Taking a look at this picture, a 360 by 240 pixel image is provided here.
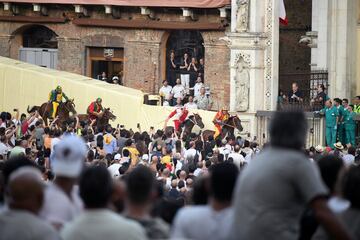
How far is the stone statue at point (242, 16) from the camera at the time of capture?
3869 centimetres

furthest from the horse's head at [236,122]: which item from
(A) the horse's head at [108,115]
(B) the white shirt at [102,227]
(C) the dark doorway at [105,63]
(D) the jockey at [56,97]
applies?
(B) the white shirt at [102,227]

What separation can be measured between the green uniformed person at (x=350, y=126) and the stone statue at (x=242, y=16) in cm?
401

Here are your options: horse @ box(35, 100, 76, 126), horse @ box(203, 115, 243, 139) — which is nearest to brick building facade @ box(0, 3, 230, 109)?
horse @ box(35, 100, 76, 126)

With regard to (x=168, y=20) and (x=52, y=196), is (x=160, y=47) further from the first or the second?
(x=52, y=196)

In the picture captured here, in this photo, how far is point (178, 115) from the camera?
127 feet

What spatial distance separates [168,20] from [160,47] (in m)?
0.87

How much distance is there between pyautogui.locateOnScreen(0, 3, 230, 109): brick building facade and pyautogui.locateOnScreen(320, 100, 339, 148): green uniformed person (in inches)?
347

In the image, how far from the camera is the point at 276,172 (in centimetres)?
1041

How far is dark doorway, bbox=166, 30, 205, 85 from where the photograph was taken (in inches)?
1816

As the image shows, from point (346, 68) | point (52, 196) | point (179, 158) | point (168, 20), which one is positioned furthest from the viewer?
point (168, 20)

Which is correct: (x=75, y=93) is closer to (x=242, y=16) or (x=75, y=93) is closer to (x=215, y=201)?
(x=242, y=16)

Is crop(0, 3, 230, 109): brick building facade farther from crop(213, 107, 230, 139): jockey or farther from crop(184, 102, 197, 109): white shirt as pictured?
crop(213, 107, 230, 139): jockey

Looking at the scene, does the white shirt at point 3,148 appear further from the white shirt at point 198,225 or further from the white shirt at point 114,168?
the white shirt at point 198,225

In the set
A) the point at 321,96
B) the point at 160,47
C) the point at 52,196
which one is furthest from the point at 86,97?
the point at 52,196
